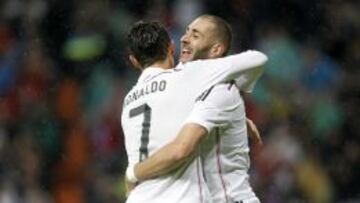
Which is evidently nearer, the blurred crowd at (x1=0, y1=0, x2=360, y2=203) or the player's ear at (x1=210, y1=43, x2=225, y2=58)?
the player's ear at (x1=210, y1=43, x2=225, y2=58)

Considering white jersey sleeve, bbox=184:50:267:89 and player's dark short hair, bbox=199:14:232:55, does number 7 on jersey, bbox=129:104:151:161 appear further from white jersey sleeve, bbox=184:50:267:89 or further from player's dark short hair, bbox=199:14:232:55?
player's dark short hair, bbox=199:14:232:55

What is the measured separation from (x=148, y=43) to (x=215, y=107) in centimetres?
36

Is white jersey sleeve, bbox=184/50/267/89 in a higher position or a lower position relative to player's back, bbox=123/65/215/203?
higher

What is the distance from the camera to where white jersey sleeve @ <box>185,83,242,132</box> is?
405 cm

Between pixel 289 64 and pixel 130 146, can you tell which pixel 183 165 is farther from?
pixel 289 64

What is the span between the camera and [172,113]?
412cm

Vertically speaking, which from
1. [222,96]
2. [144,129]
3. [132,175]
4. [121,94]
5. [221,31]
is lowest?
[121,94]

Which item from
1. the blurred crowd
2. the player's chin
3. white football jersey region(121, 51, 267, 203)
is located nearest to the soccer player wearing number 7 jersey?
white football jersey region(121, 51, 267, 203)

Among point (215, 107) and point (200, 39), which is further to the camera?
point (200, 39)

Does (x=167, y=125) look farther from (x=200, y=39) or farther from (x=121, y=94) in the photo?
(x=121, y=94)

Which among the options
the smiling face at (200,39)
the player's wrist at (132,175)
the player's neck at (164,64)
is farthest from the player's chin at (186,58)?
the player's wrist at (132,175)

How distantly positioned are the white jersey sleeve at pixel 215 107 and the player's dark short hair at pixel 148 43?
0.27m

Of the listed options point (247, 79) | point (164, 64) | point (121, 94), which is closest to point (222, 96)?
point (247, 79)

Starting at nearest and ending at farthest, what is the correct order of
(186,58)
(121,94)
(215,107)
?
1. (215,107)
2. (186,58)
3. (121,94)
